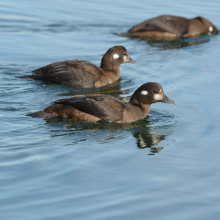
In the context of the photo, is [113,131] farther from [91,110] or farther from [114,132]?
[91,110]

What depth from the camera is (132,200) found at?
5723 mm

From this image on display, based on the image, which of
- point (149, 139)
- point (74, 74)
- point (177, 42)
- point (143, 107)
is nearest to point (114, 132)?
point (149, 139)

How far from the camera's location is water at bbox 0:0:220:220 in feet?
18.4

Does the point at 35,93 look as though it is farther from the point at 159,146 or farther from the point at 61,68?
the point at 159,146

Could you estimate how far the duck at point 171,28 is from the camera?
1592 cm

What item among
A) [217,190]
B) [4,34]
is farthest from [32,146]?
[4,34]

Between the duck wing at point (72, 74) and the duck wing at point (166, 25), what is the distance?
5331 mm

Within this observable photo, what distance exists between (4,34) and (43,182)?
10436 millimetres

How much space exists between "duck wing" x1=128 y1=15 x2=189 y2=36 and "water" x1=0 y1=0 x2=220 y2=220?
1007 millimetres

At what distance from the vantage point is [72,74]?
35.8 feet

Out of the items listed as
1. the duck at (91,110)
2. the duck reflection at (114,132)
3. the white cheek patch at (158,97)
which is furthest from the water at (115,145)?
the white cheek patch at (158,97)

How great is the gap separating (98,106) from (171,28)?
848 centimetres

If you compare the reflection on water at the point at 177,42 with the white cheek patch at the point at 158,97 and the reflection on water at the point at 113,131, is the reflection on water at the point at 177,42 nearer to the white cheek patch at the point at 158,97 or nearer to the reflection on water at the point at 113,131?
the white cheek patch at the point at 158,97

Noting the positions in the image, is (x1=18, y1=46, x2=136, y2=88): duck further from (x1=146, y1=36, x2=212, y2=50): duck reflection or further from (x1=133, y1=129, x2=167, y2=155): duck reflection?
(x1=146, y1=36, x2=212, y2=50): duck reflection
